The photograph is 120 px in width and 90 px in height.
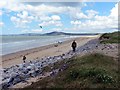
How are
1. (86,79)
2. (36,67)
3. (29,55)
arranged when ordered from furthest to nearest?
1. (29,55)
2. (36,67)
3. (86,79)

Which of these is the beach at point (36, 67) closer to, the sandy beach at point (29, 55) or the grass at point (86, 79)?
the sandy beach at point (29, 55)

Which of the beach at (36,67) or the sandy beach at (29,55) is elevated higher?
the beach at (36,67)

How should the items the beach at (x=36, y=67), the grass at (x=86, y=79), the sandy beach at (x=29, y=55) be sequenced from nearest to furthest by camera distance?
the grass at (x=86, y=79) < the beach at (x=36, y=67) < the sandy beach at (x=29, y=55)

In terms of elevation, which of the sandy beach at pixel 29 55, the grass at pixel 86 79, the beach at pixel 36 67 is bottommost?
the sandy beach at pixel 29 55

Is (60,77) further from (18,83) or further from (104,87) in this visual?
(18,83)

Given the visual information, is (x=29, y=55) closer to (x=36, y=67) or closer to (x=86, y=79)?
(x=36, y=67)

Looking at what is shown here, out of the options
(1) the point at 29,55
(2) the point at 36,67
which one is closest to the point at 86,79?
(2) the point at 36,67

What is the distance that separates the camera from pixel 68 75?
16172mm

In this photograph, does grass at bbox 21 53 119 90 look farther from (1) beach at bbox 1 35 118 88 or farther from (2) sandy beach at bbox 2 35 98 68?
(2) sandy beach at bbox 2 35 98 68

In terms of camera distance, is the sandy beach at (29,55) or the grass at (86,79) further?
the sandy beach at (29,55)

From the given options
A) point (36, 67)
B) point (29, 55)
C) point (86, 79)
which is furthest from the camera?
point (29, 55)

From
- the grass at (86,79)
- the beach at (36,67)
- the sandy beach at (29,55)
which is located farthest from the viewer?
the sandy beach at (29,55)

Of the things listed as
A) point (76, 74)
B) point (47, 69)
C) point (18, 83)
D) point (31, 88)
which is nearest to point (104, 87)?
point (76, 74)

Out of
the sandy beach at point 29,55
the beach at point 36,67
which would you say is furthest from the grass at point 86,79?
the sandy beach at point 29,55
